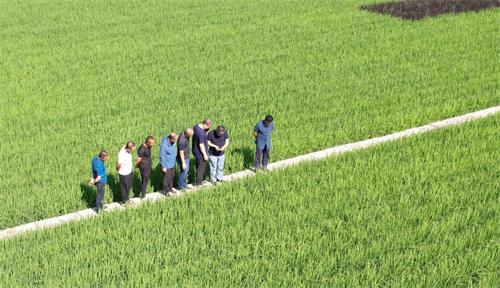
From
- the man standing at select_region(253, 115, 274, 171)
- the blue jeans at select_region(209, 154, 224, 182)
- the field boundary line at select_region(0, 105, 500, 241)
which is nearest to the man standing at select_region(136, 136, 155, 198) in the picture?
the field boundary line at select_region(0, 105, 500, 241)

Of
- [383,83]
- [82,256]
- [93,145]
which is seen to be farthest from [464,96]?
[82,256]

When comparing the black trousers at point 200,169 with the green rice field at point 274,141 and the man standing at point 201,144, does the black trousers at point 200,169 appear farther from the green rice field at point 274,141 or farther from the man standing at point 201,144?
the green rice field at point 274,141

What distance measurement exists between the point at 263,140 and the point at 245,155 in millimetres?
1081

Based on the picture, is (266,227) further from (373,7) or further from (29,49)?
(373,7)

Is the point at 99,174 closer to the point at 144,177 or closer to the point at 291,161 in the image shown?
the point at 144,177

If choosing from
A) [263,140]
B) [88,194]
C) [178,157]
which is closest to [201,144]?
[178,157]

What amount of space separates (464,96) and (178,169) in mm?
8121

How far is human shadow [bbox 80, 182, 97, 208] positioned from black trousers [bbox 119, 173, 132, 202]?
578 mm

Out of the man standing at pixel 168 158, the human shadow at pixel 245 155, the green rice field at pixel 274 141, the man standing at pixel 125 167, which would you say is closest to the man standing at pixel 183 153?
the man standing at pixel 168 158

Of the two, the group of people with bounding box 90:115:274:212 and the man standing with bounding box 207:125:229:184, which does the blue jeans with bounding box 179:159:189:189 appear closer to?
the group of people with bounding box 90:115:274:212

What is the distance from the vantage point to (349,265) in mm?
8258

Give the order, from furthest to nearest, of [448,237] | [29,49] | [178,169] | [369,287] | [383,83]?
[29,49] → [383,83] → [178,169] → [448,237] → [369,287]

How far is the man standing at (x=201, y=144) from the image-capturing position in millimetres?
11180

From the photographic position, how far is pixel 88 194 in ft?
36.5
